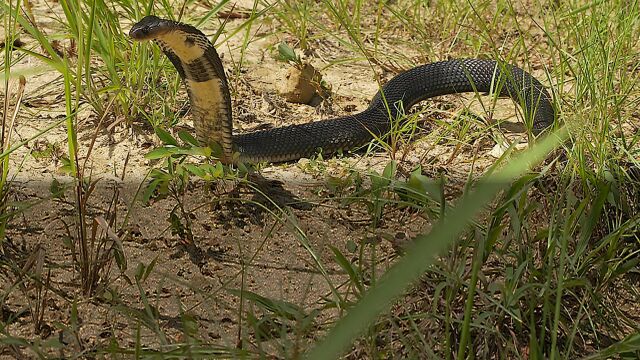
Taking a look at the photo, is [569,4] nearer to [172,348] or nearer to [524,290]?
[524,290]

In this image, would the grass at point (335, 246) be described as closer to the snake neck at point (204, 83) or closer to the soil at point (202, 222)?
the soil at point (202, 222)

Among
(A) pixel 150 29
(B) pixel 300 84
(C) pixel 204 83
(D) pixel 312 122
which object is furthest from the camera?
(B) pixel 300 84

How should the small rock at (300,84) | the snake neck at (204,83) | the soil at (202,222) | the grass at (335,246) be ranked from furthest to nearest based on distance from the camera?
the small rock at (300,84) → the snake neck at (204,83) → the soil at (202,222) → the grass at (335,246)

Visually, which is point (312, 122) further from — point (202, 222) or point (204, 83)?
point (202, 222)

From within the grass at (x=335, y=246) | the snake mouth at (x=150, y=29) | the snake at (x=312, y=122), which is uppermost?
the snake mouth at (x=150, y=29)

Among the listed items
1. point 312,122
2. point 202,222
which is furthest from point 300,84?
point 202,222

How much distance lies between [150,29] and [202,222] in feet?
2.18

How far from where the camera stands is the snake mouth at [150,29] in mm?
2998

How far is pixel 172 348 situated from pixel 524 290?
2.93 ft

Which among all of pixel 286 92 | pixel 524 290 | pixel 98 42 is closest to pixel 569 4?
pixel 286 92

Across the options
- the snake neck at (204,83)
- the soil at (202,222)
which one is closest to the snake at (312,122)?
the snake neck at (204,83)

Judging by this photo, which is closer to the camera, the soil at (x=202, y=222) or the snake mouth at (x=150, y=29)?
the soil at (x=202, y=222)

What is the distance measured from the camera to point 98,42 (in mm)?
3756

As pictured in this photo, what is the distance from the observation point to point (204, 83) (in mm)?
3383
